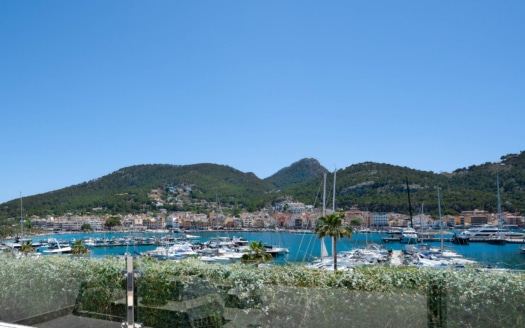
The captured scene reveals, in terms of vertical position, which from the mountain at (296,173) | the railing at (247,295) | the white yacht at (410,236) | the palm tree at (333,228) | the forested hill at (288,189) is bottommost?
the white yacht at (410,236)

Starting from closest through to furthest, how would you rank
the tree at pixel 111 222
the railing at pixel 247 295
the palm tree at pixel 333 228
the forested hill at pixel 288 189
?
the railing at pixel 247 295, the palm tree at pixel 333 228, the forested hill at pixel 288 189, the tree at pixel 111 222

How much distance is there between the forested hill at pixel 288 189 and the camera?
70.2 m

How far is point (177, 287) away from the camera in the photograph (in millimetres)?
3447

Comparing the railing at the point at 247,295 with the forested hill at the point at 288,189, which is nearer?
the railing at the point at 247,295

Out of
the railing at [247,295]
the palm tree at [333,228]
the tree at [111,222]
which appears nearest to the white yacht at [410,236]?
the palm tree at [333,228]

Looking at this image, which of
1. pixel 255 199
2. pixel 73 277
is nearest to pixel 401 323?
pixel 73 277

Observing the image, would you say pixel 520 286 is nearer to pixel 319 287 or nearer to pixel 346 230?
pixel 319 287

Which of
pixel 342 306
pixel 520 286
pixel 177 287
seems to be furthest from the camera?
pixel 177 287

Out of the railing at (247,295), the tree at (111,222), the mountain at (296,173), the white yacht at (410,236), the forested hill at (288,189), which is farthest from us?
the mountain at (296,173)

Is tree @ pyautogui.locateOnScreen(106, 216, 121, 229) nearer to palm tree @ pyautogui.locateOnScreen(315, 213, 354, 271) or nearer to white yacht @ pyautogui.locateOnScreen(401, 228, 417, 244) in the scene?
white yacht @ pyautogui.locateOnScreen(401, 228, 417, 244)

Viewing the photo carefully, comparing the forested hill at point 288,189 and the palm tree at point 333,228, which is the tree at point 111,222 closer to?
the forested hill at point 288,189

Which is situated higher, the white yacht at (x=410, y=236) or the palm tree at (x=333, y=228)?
the palm tree at (x=333, y=228)

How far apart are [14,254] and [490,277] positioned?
458cm

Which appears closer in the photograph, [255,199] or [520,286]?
[520,286]
